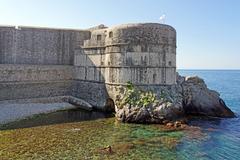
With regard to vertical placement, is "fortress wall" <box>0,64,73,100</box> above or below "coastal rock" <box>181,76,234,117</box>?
above

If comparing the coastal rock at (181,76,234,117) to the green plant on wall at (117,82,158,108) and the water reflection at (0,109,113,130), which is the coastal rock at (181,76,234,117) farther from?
the water reflection at (0,109,113,130)

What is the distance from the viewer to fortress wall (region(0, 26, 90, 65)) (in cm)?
3228

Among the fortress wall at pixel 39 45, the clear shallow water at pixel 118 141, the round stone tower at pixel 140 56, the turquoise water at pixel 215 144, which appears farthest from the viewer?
the fortress wall at pixel 39 45

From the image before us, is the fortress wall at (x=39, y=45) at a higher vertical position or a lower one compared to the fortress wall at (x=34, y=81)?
higher

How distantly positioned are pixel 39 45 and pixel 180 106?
58.2 ft

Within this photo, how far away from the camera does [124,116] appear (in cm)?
2650

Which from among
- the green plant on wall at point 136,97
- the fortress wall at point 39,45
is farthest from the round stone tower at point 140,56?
the fortress wall at point 39,45

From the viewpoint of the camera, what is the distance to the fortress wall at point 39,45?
32281 millimetres

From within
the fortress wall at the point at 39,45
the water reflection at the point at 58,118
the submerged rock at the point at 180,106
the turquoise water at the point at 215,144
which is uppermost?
the fortress wall at the point at 39,45

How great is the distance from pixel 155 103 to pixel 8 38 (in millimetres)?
17956

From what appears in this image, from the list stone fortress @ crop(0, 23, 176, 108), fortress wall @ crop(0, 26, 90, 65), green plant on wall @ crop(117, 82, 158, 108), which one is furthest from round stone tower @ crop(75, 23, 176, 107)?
fortress wall @ crop(0, 26, 90, 65)

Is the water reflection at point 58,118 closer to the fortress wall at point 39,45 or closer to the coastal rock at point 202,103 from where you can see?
the fortress wall at point 39,45

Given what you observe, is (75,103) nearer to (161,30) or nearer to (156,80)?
(156,80)

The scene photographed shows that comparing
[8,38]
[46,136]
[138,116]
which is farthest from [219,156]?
[8,38]
